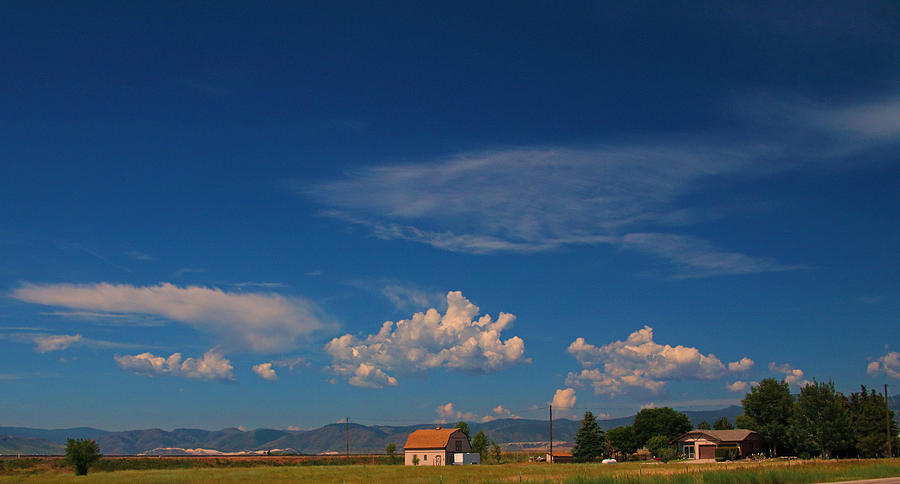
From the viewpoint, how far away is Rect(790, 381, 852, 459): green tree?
8175 cm

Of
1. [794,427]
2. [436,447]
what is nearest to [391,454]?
[436,447]

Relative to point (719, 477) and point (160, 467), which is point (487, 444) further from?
point (719, 477)

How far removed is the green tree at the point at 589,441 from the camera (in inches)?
4437

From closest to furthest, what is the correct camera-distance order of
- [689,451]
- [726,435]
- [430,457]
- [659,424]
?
[726,435]
[689,451]
[430,457]
[659,424]

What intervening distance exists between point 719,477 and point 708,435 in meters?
60.3

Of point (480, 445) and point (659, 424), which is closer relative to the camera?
point (480, 445)

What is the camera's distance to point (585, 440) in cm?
11331

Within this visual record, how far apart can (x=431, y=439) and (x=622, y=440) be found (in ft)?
118

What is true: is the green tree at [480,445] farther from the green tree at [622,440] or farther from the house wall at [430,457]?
the green tree at [622,440]

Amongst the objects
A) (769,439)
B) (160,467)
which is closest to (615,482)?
(769,439)

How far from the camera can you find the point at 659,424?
440ft

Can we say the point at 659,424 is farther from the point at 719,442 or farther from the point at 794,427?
the point at 794,427

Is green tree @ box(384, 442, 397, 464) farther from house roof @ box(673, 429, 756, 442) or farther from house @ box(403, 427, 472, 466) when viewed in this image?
house roof @ box(673, 429, 756, 442)

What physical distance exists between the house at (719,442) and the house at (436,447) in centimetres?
3539
